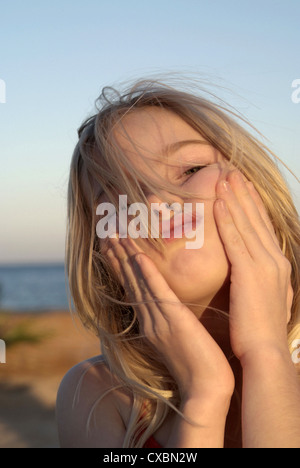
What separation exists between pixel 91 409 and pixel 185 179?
1.15m

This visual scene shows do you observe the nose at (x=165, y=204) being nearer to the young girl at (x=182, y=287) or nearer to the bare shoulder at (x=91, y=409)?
the young girl at (x=182, y=287)

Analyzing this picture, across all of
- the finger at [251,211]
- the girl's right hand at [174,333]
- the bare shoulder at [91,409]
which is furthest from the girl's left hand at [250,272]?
the bare shoulder at [91,409]

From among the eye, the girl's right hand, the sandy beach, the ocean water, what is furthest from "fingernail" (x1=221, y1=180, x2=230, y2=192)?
the ocean water

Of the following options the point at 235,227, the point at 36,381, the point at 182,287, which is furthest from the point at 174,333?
the point at 36,381

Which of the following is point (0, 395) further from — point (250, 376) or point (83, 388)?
point (250, 376)

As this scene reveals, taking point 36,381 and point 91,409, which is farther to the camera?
point 36,381

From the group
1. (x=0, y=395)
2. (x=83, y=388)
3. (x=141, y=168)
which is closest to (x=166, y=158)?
(x=141, y=168)

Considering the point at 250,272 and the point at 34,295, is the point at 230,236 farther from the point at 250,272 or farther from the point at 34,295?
the point at 34,295

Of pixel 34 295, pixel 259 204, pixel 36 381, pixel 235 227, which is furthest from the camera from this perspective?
pixel 34 295

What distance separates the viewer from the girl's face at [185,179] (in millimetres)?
2062

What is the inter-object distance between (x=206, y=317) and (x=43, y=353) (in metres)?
7.34

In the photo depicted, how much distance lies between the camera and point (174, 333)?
2004 mm

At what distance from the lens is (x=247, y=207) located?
220 centimetres

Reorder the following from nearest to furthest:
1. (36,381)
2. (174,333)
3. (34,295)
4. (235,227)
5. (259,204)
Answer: (174,333) → (235,227) → (259,204) → (36,381) → (34,295)
